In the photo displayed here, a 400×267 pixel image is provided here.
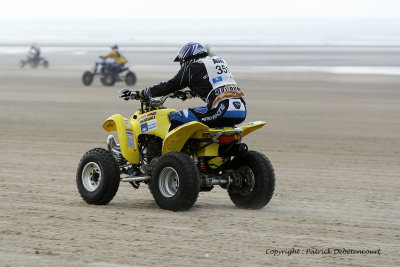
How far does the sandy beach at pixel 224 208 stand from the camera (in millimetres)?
6488

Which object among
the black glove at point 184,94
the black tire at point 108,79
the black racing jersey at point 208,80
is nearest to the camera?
the black racing jersey at point 208,80

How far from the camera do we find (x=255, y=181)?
8.52 metres

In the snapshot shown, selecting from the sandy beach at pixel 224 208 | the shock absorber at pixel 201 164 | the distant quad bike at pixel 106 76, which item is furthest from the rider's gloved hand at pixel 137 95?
the distant quad bike at pixel 106 76

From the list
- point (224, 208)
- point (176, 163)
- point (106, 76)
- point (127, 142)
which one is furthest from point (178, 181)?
point (106, 76)

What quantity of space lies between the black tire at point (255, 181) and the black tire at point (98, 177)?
135 cm

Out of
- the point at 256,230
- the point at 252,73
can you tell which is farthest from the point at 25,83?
the point at 256,230

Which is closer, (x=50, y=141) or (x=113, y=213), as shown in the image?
(x=113, y=213)

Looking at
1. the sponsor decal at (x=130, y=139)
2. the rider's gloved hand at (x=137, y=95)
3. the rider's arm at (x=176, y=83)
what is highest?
the rider's arm at (x=176, y=83)

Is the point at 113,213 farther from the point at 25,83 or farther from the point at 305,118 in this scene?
the point at 25,83

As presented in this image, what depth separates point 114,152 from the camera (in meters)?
9.14

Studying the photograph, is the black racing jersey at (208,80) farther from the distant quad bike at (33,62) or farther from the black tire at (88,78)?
the distant quad bike at (33,62)

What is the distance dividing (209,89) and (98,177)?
1.70 metres

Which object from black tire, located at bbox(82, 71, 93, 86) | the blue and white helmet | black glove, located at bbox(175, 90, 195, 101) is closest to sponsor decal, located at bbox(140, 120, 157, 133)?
black glove, located at bbox(175, 90, 195, 101)

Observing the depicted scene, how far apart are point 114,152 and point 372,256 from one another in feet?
12.2
